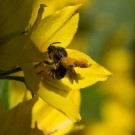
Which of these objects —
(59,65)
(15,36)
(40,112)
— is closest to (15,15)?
(15,36)

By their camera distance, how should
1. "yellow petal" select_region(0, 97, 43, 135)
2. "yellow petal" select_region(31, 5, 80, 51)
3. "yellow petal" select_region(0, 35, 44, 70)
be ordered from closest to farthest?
"yellow petal" select_region(0, 35, 44, 70)
"yellow petal" select_region(31, 5, 80, 51)
"yellow petal" select_region(0, 97, 43, 135)

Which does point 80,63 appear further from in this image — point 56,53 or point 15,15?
point 15,15

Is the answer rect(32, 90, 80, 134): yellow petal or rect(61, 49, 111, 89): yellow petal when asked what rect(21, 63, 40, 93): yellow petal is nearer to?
rect(61, 49, 111, 89): yellow petal

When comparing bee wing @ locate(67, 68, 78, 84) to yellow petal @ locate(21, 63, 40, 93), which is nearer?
yellow petal @ locate(21, 63, 40, 93)

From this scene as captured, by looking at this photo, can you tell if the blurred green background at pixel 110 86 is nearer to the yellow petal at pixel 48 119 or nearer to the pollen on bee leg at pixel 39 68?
the yellow petal at pixel 48 119

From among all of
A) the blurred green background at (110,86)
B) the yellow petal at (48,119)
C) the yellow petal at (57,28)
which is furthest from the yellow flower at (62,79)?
the blurred green background at (110,86)

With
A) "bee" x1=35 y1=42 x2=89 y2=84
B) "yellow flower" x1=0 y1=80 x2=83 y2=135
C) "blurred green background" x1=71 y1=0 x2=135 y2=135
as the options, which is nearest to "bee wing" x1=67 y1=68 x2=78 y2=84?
"bee" x1=35 y1=42 x2=89 y2=84
